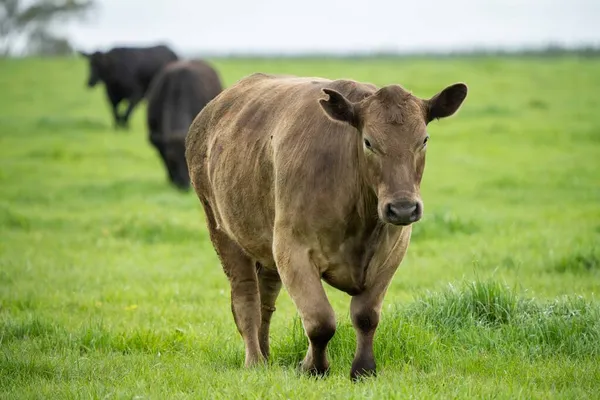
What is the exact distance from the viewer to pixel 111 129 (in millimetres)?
30156

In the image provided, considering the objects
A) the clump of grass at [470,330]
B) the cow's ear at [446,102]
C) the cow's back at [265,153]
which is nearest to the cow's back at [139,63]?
the cow's back at [265,153]

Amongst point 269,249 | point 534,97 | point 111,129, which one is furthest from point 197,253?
point 534,97

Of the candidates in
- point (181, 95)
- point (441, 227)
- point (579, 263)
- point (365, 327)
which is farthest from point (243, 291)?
point (181, 95)

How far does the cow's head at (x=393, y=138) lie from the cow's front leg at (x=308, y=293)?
621 mm

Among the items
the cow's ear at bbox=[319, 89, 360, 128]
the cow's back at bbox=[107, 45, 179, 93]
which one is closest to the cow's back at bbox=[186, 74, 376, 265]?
the cow's ear at bbox=[319, 89, 360, 128]

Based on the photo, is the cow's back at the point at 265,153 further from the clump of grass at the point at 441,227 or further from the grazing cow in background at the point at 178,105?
the grazing cow in background at the point at 178,105

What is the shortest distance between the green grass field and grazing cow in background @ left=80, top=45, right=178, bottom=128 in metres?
8.50

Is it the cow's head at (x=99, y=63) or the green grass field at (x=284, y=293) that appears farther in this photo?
the cow's head at (x=99, y=63)

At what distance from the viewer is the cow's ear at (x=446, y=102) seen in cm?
562

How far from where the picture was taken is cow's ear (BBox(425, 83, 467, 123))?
5625mm

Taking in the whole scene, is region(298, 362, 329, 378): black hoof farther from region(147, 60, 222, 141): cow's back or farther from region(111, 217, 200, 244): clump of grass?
region(147, 60, 222, 141): cow's back

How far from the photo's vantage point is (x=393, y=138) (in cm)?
532

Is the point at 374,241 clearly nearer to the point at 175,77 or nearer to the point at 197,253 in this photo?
the point at 197,253

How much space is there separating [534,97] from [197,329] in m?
28.0
